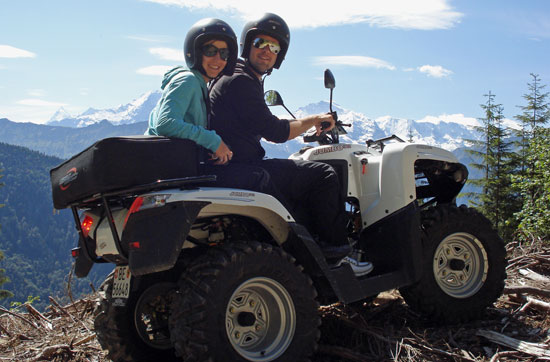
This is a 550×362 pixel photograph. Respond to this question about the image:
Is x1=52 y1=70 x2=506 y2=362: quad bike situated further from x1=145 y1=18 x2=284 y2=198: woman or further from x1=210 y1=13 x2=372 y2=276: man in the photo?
x1=210 y1=13 x2=372 y2=276: man

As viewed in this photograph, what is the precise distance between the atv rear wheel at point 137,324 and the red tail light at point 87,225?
376mm

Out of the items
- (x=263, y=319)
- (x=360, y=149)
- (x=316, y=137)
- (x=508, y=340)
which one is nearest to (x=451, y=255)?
(x=508, y=340)

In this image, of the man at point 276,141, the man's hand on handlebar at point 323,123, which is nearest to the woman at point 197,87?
the man at point 276,141

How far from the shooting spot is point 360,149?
191 inches

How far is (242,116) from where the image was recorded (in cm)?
406

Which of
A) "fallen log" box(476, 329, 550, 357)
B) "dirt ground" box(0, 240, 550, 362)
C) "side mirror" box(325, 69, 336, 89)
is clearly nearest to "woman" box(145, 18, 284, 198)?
"side mirror" box(325, 69, 336, 89)

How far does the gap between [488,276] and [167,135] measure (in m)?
3.22

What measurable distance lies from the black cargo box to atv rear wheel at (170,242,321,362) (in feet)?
1.96

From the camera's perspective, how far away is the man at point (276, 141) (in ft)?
13.4

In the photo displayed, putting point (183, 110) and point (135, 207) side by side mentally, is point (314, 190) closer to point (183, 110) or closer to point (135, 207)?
point (183, 110)

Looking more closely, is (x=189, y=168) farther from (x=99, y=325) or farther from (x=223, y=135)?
(x=99, y=325)

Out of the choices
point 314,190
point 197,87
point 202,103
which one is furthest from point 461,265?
point 197,87

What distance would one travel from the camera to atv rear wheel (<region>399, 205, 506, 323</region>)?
15.2 ft

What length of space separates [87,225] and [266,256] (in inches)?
50.9
